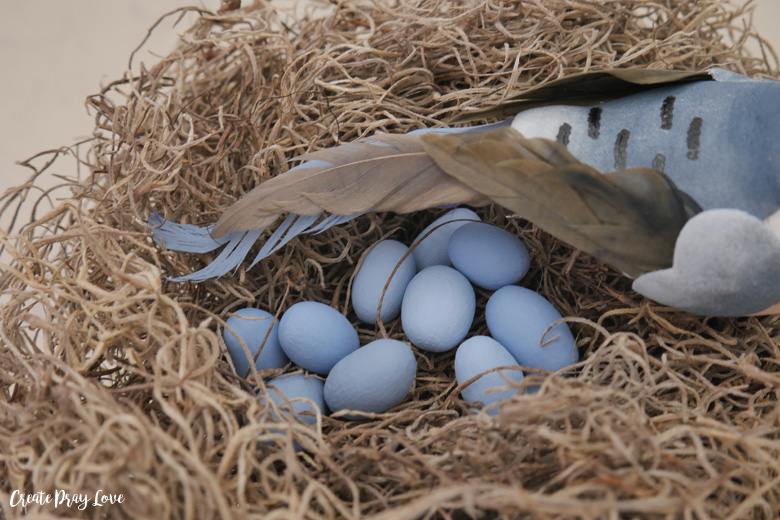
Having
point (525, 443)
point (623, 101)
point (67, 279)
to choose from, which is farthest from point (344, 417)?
point (623, 101)

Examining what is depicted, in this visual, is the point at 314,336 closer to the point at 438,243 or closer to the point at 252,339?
the point at 252,339

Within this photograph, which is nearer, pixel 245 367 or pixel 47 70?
pixel 245 367

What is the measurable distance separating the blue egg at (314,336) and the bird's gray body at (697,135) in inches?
12.2

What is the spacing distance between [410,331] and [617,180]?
0.92 feet

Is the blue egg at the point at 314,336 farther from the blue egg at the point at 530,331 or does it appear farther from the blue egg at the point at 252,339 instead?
the blue egg at the point at 530,331

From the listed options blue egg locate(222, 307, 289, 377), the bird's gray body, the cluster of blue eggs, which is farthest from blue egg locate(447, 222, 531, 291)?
blue egg locate(222, 307, 289, 377)

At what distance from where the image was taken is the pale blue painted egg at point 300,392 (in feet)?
2.25

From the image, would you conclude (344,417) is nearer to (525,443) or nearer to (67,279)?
(525,443)

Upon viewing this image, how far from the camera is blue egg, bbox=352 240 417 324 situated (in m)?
0.75

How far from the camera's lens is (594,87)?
27.2 inches

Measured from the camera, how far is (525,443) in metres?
0.58

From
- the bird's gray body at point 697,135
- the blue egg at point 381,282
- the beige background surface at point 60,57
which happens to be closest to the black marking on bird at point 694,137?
the bird's gray body at point 697,135

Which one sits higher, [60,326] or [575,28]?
[575,28]

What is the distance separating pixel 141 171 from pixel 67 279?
179 millimetres
